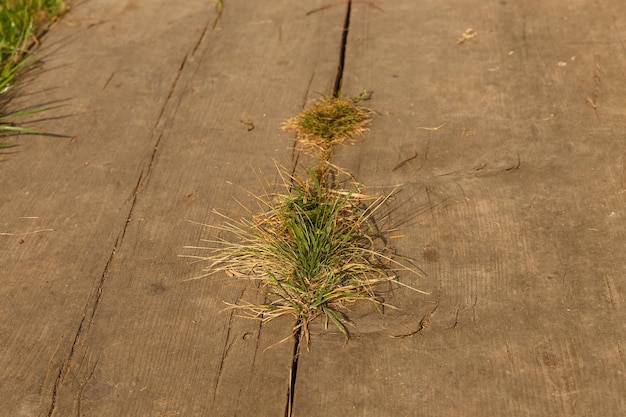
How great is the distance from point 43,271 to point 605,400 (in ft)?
6.37

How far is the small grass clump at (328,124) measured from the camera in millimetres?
3387

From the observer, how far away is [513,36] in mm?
4062

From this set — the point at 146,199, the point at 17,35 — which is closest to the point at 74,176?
the point at 146,199

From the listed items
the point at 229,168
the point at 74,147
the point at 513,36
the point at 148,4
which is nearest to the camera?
the point at 229,168

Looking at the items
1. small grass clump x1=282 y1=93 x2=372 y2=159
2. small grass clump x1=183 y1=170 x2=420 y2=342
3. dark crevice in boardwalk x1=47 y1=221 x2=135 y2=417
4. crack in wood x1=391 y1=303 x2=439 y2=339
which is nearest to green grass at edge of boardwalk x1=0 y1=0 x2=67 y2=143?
dark crevice in boardwalk x1=47 y1=221 x2=135 y2=417

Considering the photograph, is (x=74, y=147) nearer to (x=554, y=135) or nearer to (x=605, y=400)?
(x=554, y=135)

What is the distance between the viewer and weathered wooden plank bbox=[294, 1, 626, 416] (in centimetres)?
234

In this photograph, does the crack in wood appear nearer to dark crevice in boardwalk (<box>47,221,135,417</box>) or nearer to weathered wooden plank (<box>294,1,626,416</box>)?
weathered wooden plank (<box>294,1,626,416</box>)

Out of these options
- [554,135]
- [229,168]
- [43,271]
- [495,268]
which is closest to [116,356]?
[43,271]

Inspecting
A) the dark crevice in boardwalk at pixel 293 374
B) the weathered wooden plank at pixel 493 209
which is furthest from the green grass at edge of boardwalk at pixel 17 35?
the dark crevice in boardwalk at pixel 293 374

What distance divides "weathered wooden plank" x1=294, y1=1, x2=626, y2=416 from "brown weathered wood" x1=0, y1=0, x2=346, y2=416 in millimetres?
279

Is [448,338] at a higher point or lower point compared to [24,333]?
lower

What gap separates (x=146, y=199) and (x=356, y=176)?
2.79 ft

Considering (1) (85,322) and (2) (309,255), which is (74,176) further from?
(2) (309,255)
